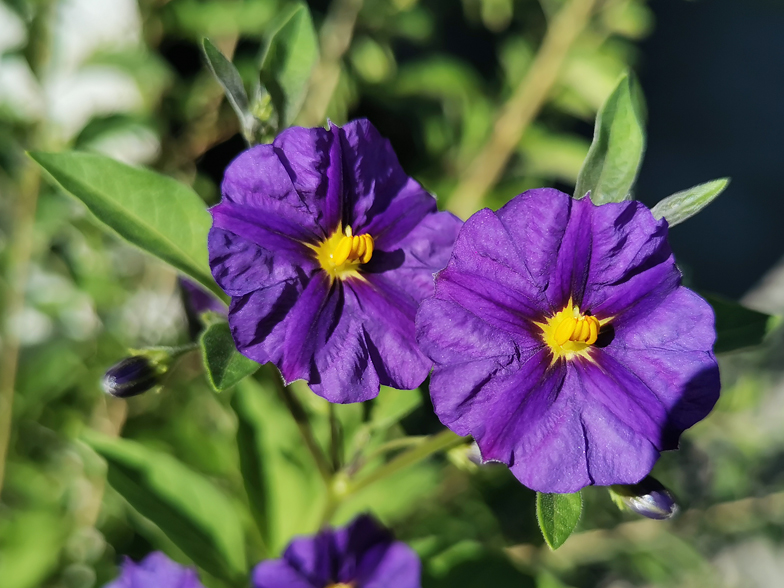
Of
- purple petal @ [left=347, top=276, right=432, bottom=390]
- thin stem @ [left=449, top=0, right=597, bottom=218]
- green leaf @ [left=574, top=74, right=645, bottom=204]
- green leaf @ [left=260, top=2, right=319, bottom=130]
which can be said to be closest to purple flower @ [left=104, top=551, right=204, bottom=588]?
purple petal @ [left=347, top=276, right=432, bottom=390]

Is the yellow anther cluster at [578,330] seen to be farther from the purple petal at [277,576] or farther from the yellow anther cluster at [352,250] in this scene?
the purple petal at [277,576]

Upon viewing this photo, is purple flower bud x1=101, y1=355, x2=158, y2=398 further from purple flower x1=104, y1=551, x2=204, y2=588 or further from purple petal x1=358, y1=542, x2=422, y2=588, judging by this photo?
purple petal x1=358, y1=542, x2=422, y2=588

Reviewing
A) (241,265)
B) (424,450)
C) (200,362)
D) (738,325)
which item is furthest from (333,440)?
(200,362)

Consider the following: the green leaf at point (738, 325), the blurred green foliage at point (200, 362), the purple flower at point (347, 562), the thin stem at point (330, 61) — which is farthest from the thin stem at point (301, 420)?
the thin stem at point (330, 61)

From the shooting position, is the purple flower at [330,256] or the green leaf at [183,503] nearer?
the purple flower at [330,256]

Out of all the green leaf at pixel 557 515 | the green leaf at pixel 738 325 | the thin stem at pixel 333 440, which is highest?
the green leaf at pixel 738 325

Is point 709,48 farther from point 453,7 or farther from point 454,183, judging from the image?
point 454,183
